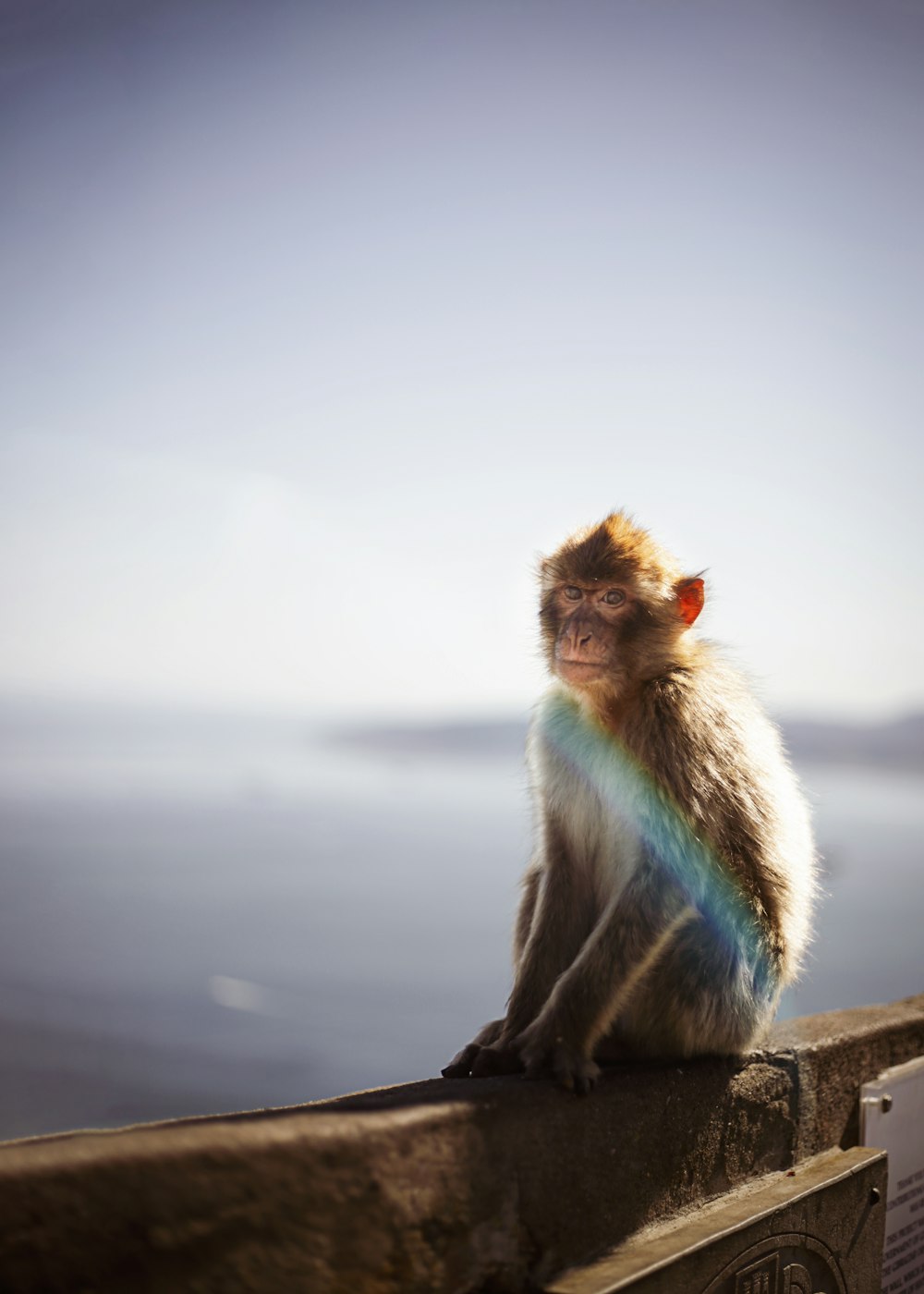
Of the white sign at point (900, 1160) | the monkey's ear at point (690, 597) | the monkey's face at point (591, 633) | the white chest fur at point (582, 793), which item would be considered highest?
the monkey's ear at point (690, 597)

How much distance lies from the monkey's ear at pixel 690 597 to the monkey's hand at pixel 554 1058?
1.28 metres

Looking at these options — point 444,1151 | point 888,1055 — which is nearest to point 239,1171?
point 444,1151

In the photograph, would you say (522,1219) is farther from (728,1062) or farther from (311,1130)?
(728,1062)

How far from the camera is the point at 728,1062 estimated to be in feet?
8.86

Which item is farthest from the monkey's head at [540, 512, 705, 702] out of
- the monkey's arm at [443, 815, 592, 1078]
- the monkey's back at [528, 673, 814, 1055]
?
the monkey's arm at [443, 815, 592, 1078]

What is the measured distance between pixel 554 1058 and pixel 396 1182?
0.62 meters

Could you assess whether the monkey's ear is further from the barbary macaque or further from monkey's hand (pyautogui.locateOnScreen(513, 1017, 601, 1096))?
monkey's hand (pyautogui.locateOnScreen(513, 1017, 601, 1096))

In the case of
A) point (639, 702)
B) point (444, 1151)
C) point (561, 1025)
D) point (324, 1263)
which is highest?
point (639, 702)

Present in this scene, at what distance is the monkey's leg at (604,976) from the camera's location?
7.97 feet

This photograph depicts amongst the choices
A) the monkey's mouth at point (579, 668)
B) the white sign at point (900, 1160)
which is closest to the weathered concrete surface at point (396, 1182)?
the white sign at point (900, 1160)

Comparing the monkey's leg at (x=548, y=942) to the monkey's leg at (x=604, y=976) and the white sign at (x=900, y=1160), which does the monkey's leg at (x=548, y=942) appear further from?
the white sign at (x=900, y=1160)

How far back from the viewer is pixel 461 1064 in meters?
2.59

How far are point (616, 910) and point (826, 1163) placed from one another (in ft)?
3.97

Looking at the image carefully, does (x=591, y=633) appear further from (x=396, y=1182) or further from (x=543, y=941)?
(x=396, y=1182)
